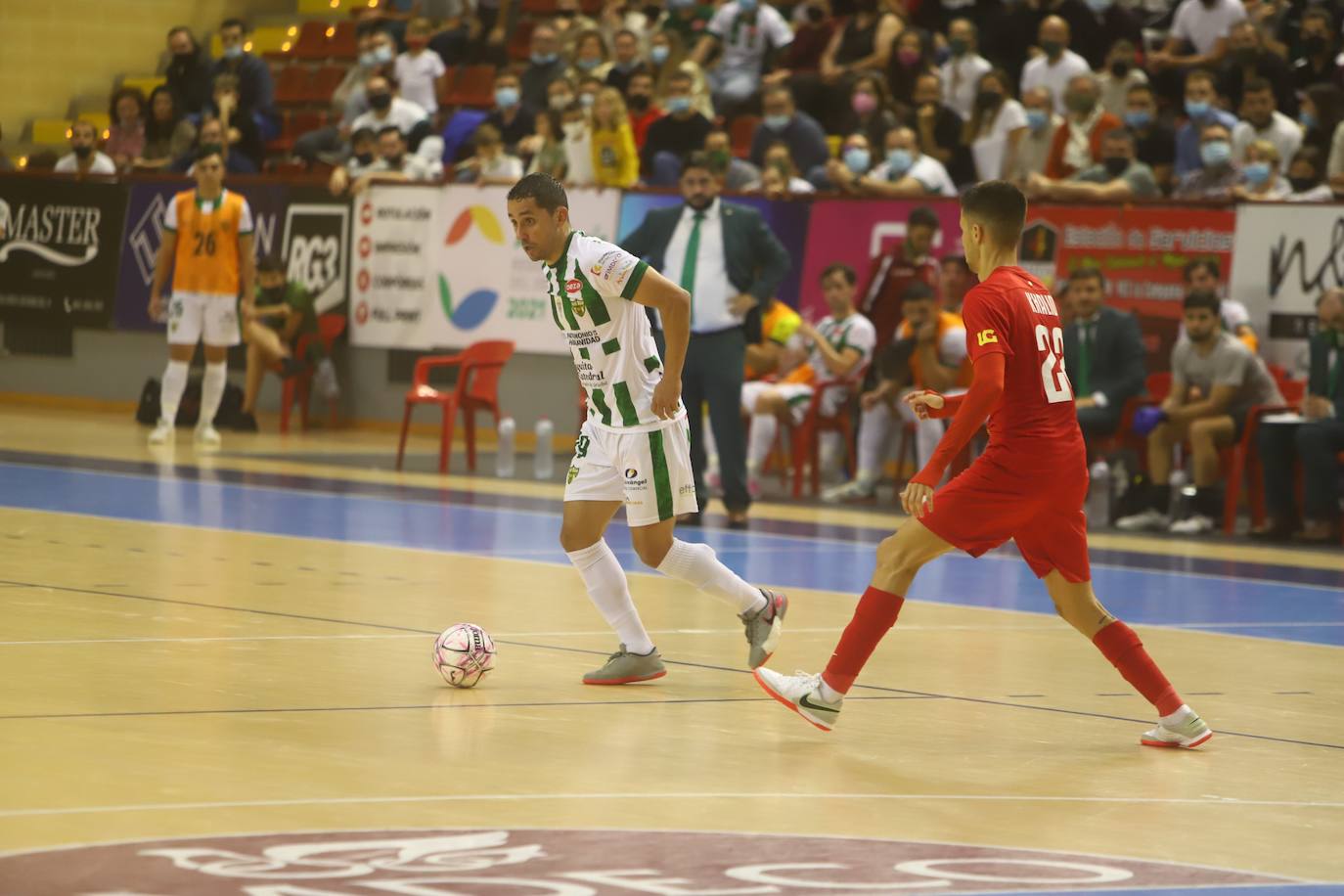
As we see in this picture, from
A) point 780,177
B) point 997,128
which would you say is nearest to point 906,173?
point 780,177

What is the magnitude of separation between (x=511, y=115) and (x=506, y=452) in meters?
5.91

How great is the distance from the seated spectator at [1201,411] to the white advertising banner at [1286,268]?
2.10 feet

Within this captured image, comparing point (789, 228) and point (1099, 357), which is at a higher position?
point (789, 228)

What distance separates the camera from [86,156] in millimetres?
24375

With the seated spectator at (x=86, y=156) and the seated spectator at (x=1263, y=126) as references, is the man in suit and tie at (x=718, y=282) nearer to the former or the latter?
the seated spectator at (x=1263, y=126)

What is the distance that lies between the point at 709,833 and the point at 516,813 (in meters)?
0.56

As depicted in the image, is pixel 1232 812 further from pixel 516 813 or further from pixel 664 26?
pixel 664 26

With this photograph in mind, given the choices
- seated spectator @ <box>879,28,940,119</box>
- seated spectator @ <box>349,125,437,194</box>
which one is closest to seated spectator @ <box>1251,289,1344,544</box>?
seated spectator @ <box>879,28,940,119</box>

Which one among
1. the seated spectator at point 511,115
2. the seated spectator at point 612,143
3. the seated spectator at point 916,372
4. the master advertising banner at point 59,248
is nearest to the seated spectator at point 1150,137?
the seated spectator at point 916,372

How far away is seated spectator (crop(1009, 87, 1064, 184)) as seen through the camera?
19453 mm

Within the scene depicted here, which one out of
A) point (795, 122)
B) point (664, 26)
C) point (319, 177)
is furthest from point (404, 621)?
point (664, 26)

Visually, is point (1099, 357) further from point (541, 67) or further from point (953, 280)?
point (541, 67)

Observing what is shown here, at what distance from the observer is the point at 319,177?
22.7 metres

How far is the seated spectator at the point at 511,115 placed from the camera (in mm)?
22953
